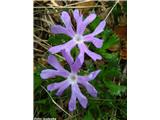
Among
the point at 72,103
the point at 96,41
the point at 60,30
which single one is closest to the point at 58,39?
the point at 60,30

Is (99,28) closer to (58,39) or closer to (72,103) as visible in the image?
(58,39)

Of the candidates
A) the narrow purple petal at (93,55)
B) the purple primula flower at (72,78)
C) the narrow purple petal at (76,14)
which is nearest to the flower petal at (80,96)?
the purple primula flower at (72,78)

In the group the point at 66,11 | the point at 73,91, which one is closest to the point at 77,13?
the point at 66,11

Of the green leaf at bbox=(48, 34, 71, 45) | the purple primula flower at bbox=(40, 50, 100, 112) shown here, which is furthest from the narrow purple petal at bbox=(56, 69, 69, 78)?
the green leaf at bbox=(48, 34, 71, 45)

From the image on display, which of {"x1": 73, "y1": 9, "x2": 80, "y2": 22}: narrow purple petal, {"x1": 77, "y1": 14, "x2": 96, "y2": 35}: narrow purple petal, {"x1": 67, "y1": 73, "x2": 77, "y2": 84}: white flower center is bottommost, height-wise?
{"x1": 67, "y1": 73, "x2": 77, "y2": 84}: white flower center

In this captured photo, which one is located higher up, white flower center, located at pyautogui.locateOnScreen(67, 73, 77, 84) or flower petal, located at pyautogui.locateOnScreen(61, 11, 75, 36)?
flower petal, located at pyautogui.locateOnScreen(61, 11, 75, 36)

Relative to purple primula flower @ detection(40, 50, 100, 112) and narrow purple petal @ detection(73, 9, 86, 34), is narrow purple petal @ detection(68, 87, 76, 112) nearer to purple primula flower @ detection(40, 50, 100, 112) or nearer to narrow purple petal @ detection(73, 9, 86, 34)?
purple primula flower @ detection(40, 50, 100, 112)
